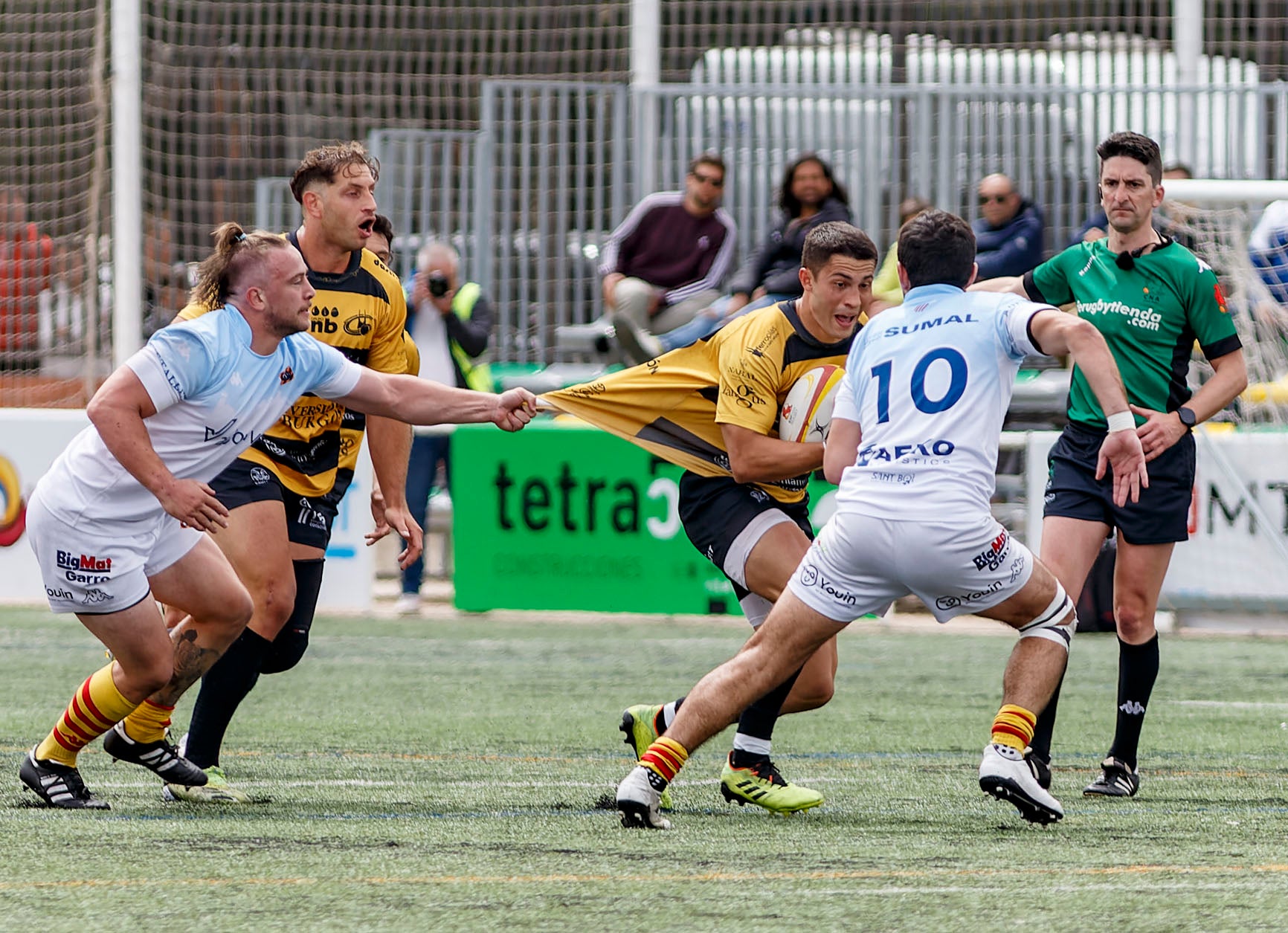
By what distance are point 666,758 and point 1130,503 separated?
6.17 feet

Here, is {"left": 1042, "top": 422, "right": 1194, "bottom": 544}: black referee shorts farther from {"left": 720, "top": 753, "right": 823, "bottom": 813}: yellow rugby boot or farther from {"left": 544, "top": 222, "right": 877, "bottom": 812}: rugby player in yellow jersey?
{"left": 720, "top": 753, "right": 823, "bottom": 813}: yellow rugby boot

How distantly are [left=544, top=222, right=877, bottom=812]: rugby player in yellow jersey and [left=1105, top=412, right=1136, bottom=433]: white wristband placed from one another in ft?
3.21

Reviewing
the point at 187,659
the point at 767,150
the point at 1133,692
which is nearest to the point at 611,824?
the point at 187,659

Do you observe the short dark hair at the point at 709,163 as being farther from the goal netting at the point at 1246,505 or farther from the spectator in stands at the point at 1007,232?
the goal netting at the point at 1246,505

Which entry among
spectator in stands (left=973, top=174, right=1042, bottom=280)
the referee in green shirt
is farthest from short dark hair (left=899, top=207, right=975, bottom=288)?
spectator in stands (left=973, top=174, right=1042, bottom=280)

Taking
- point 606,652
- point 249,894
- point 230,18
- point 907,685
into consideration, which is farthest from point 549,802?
point 230,18

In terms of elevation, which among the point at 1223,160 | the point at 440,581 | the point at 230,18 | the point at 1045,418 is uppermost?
the point at 230,18

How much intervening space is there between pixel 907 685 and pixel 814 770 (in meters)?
2.77

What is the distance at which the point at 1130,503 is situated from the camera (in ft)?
20.6

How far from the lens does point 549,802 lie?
5.77m

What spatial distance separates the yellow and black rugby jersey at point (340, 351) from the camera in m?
6.23

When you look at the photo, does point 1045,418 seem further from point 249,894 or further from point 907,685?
point 249,894

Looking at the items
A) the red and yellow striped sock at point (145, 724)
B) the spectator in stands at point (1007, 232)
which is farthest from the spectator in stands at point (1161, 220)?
the red and yellow striped sock at point (145, 724)

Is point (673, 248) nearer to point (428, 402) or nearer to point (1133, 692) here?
point (1133, 692)
